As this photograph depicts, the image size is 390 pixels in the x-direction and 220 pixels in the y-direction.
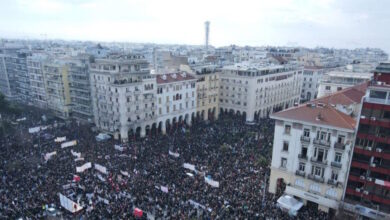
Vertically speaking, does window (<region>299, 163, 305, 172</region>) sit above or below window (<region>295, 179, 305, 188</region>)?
above

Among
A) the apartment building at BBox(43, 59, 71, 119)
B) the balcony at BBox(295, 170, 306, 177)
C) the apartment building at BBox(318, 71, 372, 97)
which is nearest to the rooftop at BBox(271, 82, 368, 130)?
the balcony at BBox(295, 170, 306, 177)

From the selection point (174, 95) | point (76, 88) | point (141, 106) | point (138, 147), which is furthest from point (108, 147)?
point (76, 88)

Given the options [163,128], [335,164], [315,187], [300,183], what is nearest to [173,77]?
[163,128]

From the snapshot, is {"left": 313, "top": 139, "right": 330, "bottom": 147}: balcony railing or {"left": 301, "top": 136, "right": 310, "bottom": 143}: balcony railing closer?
{"left": 313, "top": 139, "right": 330, "bottom": 147}: balcony railing

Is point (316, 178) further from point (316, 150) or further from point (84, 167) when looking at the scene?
point (84, 167)

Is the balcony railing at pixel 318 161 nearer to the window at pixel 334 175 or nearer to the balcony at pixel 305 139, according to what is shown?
the window at pixel 334 175

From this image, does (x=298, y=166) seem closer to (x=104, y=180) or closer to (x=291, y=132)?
(x=291, y=132)

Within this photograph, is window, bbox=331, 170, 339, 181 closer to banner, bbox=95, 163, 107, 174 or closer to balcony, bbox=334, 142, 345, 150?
balcony, bbox=334, 142, 345, 150
